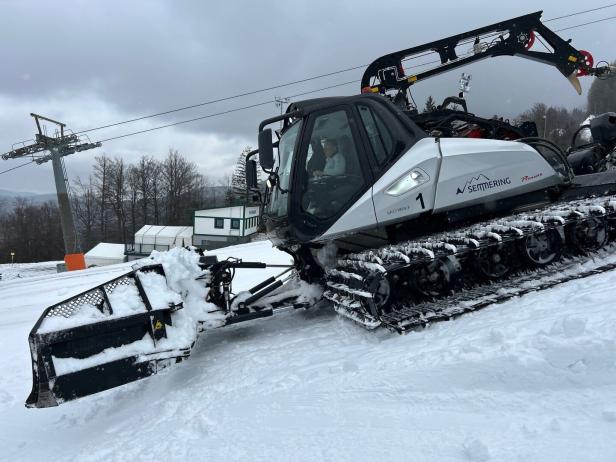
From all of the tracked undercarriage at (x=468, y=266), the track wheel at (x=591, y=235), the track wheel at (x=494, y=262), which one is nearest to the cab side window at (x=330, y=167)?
the tracked undercarriage at (x=468, y=266)

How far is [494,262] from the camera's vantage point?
5.11m

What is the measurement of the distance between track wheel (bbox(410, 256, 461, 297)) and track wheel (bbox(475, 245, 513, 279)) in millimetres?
350

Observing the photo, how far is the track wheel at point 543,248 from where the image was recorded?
5.17 meters

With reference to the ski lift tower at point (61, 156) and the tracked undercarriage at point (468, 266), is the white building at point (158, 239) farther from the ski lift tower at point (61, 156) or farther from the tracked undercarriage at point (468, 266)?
the tracked undercarriage at point (468, 266)

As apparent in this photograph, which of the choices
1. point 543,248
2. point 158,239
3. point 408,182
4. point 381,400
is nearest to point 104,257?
point 158,239

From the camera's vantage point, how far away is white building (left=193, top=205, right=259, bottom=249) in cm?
4481

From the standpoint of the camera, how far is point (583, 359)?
2.88 meters

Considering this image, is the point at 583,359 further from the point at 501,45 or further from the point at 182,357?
the point at 501,45

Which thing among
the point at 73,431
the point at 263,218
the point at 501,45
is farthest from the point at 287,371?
the point at 501,45

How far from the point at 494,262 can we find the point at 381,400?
8.71 feet

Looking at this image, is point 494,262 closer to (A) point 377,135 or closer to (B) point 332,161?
(A) point 377,135

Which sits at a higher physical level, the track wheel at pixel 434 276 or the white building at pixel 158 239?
the white building at pixel 158 239

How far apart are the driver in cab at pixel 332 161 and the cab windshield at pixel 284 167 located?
1.19ft

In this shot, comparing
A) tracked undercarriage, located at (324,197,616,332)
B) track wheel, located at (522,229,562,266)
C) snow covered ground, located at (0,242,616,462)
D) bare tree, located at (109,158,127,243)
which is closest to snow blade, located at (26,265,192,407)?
snow covered ground, located at (0,242,616,462)
